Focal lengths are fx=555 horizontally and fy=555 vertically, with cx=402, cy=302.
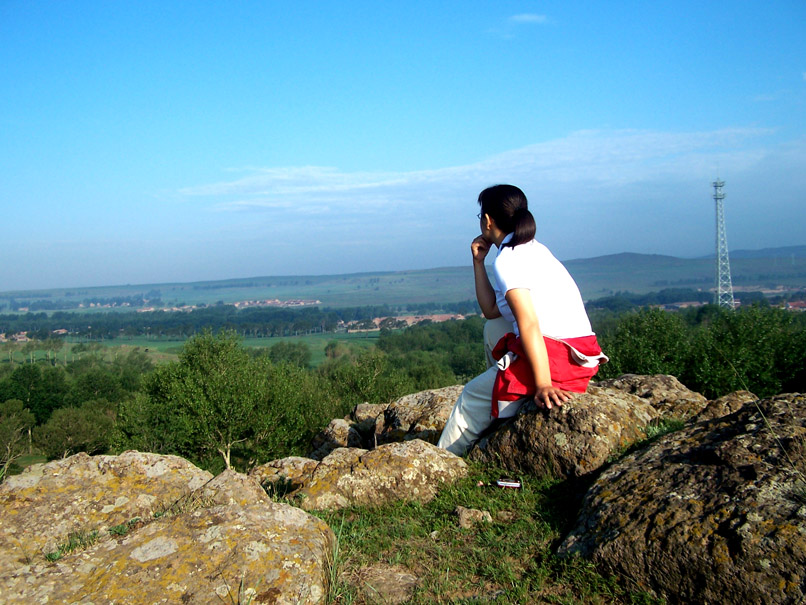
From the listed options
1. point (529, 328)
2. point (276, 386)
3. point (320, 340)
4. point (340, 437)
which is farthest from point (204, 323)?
point (529, 328)

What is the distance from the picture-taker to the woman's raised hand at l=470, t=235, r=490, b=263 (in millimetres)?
6562

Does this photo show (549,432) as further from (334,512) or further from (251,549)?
(251,549)

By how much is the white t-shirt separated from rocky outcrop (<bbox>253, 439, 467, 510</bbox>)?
1857 mm

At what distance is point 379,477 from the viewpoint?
241 inches

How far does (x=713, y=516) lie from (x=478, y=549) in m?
1.76

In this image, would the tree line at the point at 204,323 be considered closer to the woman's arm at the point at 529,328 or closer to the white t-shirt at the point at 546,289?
the white t-shirt at the point at 546,289

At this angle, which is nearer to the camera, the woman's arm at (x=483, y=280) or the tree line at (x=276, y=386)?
the woman's arm at (x=483, y=280)

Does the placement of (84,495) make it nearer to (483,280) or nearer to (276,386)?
(483,280)

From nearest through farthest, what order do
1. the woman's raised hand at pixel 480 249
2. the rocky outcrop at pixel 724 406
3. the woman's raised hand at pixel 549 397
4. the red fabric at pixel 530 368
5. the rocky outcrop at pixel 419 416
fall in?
the woman's raised hand at pixel 549 397 < the red fabric at pixel 530 368 < the woman's raised hand at pixel 480 249 < the rocky outcrop at pixel 724 406 < the rocky outcrop at pixel 419 416

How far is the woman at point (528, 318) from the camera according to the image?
5500 millimetres

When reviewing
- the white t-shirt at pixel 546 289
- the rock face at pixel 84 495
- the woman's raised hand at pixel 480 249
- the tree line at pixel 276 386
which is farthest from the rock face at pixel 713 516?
the tree line at pixel 276 386

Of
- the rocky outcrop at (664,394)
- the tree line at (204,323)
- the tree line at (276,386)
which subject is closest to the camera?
the rocky outcrop at (664,394)

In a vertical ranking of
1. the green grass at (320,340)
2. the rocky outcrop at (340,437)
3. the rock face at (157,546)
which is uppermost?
the rock face at (157,546)

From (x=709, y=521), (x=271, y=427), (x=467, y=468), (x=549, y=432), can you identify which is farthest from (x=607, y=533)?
(x=271, y=427)
